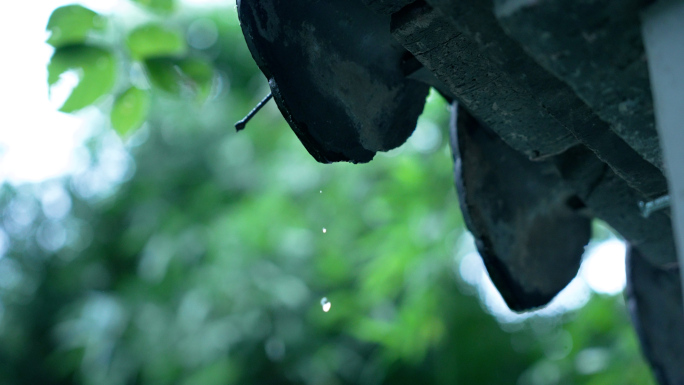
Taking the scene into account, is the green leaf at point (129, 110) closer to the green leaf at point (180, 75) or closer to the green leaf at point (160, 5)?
the green leaf at point (180, 75)

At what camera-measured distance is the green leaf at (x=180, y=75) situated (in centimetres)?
176

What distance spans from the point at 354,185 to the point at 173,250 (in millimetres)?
2309

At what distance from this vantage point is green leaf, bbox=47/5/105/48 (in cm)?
155

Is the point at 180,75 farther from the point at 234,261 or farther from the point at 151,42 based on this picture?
the point at 234,261

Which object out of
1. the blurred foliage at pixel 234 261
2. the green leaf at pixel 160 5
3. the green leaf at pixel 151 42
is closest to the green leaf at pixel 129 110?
the blurred foliage at pixel 234 261

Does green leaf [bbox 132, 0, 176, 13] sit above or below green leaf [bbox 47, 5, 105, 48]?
below

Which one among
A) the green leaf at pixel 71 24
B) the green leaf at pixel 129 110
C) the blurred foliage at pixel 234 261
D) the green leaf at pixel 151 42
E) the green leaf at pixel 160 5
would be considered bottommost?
the blurred foliage at pixel 234 261

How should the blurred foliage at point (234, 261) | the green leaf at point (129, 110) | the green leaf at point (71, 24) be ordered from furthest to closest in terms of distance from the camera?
the blurred foliage at point (234, 261) → the green leaf at point (129, 110) → the green leaf at point (71, 24)

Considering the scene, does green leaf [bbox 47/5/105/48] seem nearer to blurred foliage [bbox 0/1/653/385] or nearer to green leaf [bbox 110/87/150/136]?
blurred foliage [bbox 0/1/653/385]

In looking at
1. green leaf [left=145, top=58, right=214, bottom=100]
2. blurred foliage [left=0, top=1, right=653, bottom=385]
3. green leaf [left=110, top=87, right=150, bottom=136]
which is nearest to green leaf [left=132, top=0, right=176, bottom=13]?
blurred foliage [left=0, top=1, right=653, bottom=385]

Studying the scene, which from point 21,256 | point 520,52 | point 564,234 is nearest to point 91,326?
point 21,256

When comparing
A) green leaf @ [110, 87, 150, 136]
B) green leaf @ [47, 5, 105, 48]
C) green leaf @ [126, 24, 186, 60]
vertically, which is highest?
green leaf @ [47, 5, 105, 48]

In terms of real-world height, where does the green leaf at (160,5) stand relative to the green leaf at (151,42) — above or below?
above

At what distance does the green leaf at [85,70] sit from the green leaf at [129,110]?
86 mm
